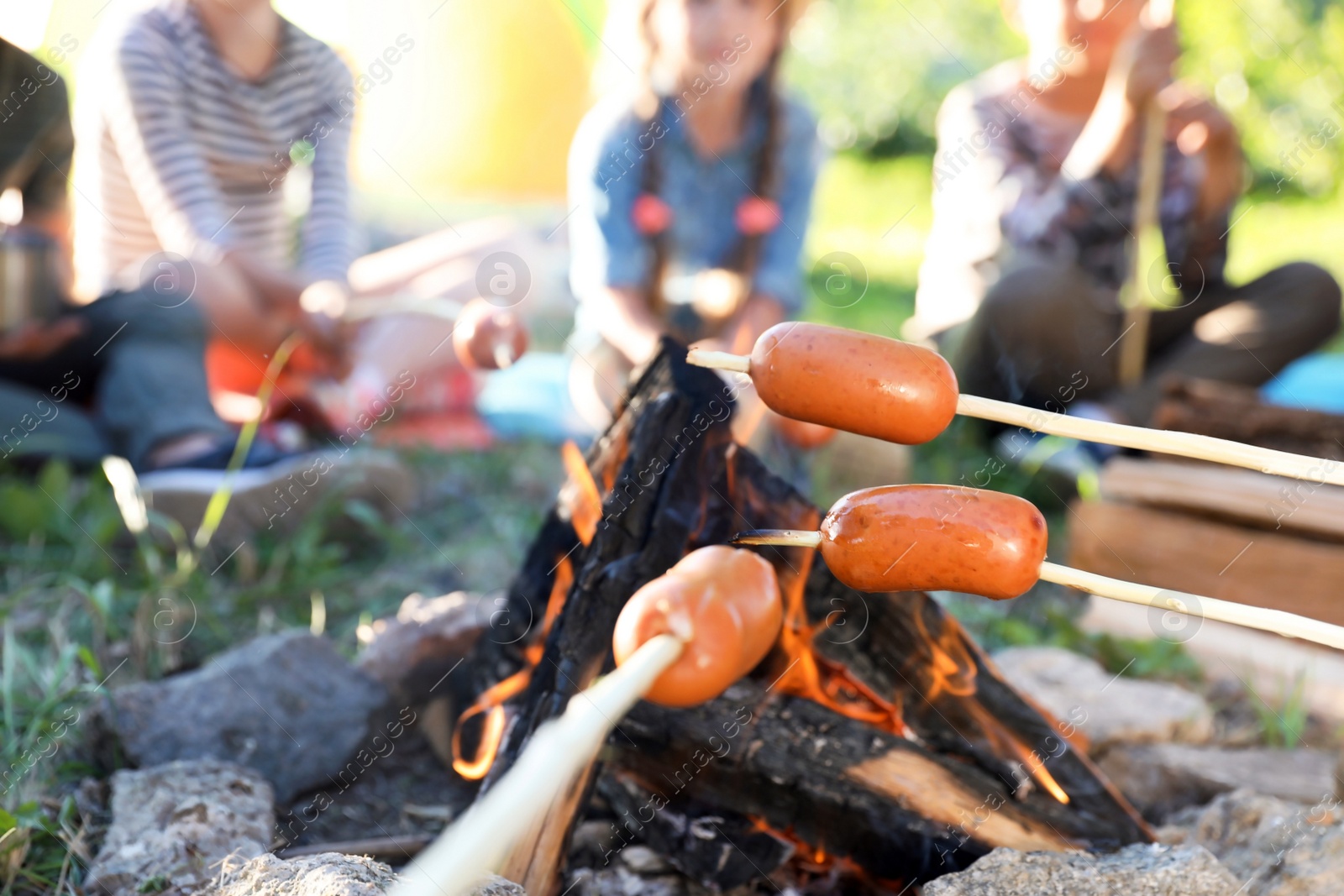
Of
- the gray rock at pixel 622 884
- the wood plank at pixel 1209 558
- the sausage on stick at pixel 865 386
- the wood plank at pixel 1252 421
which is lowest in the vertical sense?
the wood plank at pixel 1209 558

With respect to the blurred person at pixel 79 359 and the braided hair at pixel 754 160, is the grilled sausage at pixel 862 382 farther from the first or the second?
the braided hair at pixel 754 160

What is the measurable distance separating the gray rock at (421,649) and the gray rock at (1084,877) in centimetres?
99

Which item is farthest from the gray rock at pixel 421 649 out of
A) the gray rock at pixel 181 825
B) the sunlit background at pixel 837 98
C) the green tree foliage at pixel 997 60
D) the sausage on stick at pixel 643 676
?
the green tree foliage at pixel 997 60

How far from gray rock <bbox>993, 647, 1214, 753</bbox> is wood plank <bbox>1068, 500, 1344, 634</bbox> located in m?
0.65

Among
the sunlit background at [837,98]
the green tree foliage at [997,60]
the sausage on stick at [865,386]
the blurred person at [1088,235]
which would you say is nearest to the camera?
the sausage on stick at [865,386]

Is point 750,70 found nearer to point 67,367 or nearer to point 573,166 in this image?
point 573,166

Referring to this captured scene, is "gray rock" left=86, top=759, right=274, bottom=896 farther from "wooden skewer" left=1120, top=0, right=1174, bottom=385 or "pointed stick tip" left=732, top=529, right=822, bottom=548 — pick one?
"wooden skewer" left=1120, top=0, right=1174, bottom=385

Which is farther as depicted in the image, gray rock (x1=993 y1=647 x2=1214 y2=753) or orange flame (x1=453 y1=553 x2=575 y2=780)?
gray rock (x1=993 y1=647 x2=1214 y2=753)

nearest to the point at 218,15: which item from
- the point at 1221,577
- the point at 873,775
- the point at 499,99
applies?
the point at 873,775

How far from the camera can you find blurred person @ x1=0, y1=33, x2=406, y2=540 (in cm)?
274

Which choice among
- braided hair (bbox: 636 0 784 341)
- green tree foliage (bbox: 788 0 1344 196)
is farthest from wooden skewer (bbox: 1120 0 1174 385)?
green tree foliage (bbox: 788 0 1344 196)

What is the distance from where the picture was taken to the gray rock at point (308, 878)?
3.07 feet

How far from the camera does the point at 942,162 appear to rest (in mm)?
4066

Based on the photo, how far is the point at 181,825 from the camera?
125cm
